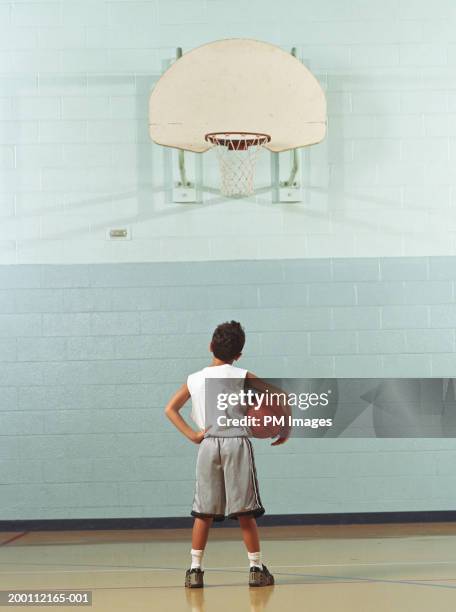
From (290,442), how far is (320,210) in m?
1.91

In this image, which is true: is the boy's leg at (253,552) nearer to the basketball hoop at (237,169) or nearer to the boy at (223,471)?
the boy at (223,471)

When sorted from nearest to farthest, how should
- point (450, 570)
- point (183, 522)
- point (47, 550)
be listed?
point (450, 570), point (47, 550), point (183, 522)

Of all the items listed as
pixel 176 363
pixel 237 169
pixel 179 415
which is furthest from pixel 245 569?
pixel 237 169

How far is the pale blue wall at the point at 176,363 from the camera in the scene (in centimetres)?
787

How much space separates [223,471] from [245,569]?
1080 millimetres

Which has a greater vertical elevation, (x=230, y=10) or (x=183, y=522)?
(x=230, y=10)

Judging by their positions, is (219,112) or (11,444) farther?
(11,444)

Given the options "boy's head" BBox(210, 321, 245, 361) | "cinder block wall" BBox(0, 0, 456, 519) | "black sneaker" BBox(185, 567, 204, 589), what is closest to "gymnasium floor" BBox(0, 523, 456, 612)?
"black sneaker" BBox(185, 567, 204, 589)

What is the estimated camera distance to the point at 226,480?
5.26 metres

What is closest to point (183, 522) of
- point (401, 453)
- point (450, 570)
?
point (401, 453)

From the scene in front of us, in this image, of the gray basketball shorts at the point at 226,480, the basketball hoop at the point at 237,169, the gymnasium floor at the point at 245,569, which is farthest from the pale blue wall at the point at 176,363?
the gray basketball shorts at the point at 226,480

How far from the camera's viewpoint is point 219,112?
723cm

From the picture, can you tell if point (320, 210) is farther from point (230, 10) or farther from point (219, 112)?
point (230, 10)

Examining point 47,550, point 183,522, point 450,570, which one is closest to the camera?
point 450,570
